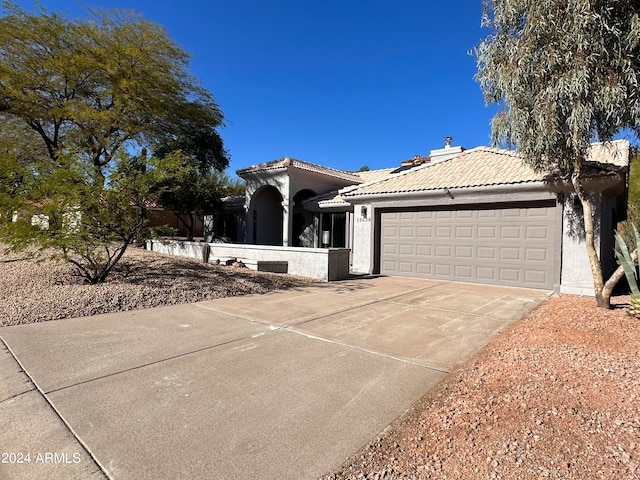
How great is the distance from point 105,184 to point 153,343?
469cm

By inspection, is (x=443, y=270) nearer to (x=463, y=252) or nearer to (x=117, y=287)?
(x=463, y=252)

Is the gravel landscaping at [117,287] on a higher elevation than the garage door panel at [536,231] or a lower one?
lower

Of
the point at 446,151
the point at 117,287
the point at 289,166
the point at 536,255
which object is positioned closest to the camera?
the point at 117,287

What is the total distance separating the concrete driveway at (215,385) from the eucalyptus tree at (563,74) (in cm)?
335

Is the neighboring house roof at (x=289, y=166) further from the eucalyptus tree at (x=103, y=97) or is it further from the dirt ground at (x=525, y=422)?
the dirt ground at (x=525, y=422)

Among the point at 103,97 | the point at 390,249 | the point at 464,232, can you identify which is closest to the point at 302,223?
the point at 390,249

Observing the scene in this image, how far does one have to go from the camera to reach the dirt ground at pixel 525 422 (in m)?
2.37

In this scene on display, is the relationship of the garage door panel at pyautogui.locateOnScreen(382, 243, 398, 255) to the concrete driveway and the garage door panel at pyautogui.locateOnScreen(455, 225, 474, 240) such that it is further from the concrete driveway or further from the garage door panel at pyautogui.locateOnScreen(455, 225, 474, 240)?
the concrete driveway

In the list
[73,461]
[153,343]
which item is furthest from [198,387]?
[153,343]

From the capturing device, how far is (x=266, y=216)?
61.1ft

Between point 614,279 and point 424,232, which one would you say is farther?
point 424,232

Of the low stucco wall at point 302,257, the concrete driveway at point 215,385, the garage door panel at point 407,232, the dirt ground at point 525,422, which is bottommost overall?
the concrete driveway at point 215,385

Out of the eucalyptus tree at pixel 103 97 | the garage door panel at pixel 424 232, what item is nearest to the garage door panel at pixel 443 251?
the garage door panel at pixel 424 232

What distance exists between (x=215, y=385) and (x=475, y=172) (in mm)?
10574
